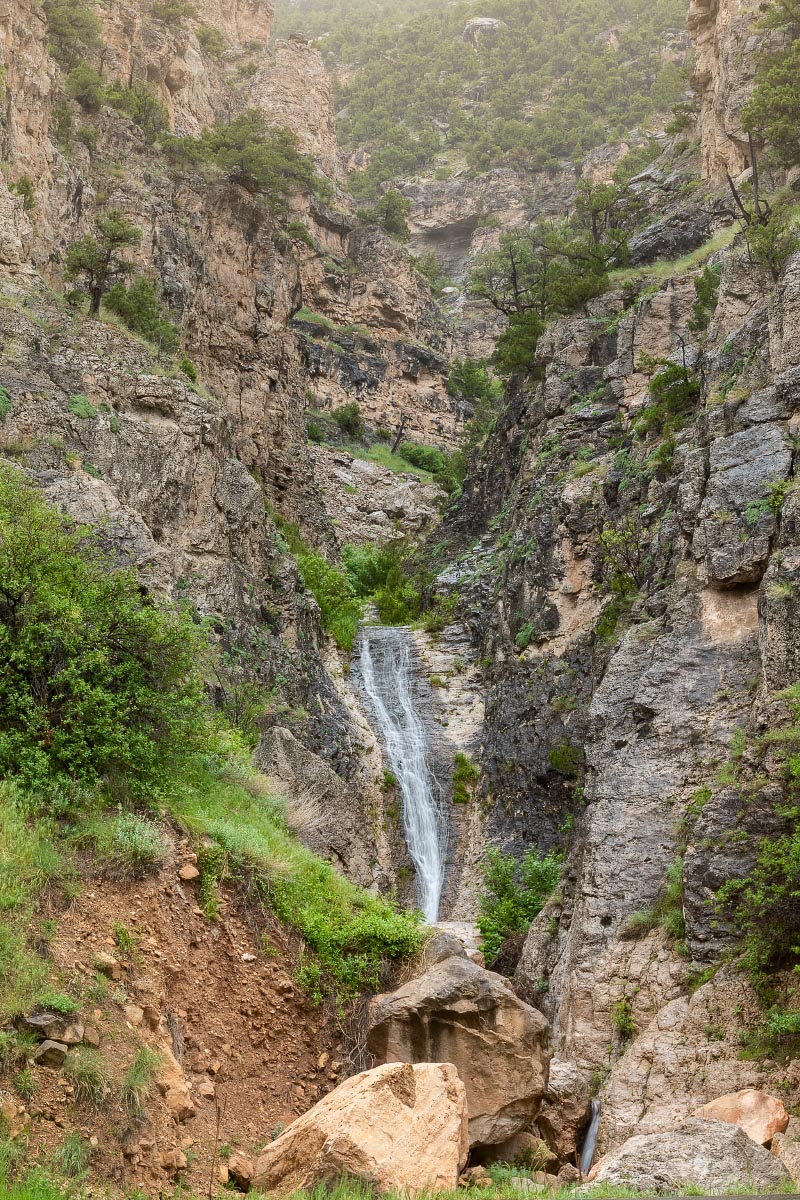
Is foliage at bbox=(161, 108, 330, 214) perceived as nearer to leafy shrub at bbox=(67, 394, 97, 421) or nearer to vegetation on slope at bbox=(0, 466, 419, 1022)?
leafy shrub at bbox=(67, 394, 97, 421)

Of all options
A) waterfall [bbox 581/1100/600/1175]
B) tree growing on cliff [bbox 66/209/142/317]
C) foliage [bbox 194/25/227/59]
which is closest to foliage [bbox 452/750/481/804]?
waterfall [bbox 581/1100/600/1175]

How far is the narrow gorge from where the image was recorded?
867 cm

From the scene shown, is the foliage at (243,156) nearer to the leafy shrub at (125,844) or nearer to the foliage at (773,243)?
the foliage at (773,243)

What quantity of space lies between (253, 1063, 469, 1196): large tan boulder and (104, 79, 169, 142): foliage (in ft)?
104

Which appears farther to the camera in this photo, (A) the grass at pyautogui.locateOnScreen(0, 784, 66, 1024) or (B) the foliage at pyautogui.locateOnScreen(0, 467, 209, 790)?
(B) the foliage at pyautogui.locateOnScreen(0, 467, 209, 790)

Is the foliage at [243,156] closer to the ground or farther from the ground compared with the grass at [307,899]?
farther from the ground

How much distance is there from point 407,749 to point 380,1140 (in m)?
21.1

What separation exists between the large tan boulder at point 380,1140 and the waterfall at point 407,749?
14.5 m

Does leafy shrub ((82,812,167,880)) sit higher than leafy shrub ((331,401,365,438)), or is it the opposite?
leafy shrub ((331,401,365,438))

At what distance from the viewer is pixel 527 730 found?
25.2 meters

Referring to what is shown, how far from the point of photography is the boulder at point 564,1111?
444 inches

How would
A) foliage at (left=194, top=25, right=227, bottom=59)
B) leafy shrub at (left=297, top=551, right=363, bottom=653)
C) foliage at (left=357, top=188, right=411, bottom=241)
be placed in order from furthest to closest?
1. foliage at (left=357, top=188, right=411, bottom=241)
2. foliage at (left=194, top=25, right=227, bottom=59)
3. leafy shrub at (left=297, top=551, right=363, bottom=653)

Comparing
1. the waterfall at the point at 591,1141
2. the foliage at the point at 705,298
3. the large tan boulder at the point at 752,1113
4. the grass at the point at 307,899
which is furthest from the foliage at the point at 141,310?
the large tan boulder at the point at 752,1113

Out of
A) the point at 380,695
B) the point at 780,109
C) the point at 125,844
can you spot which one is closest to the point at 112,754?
the point at 125,844
